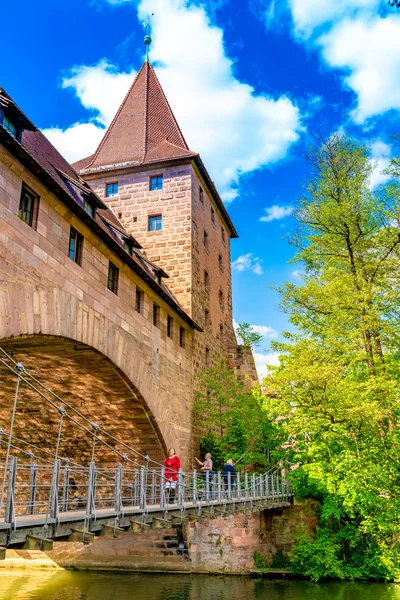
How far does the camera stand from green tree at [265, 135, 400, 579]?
13922mm

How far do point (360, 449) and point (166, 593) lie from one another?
650cm

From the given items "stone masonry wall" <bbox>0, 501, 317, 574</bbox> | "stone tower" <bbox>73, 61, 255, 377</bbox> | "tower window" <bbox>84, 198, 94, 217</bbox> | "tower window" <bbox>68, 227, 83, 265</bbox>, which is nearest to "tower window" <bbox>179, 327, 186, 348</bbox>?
"stone tower" <bbox>73, 61, 255, 377</bbox>

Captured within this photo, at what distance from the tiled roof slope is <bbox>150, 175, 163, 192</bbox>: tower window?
532 centimetres

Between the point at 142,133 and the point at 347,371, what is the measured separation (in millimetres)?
14368

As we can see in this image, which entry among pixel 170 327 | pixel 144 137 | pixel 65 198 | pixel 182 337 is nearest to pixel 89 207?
pixel 65 198

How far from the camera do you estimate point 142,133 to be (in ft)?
78.7

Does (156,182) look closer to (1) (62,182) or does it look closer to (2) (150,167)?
(2) (150,167)

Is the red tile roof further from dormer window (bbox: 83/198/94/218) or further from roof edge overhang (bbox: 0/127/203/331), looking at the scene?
dormer window (bbox: 83/198/94/218)

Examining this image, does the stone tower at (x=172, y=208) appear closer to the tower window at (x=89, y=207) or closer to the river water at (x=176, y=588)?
the tower window at (x=89, y=207)

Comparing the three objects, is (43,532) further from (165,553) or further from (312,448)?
(165,553)

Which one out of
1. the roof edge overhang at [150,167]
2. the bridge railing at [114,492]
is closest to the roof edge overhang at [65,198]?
the bridge railing at [114,492]

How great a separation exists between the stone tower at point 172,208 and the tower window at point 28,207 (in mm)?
9344

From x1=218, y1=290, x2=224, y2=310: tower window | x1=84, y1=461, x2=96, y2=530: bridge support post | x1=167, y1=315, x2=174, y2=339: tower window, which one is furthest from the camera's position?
x1=218, y1=290, x2=224, y2=310: tower window

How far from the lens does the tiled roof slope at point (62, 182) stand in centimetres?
919
